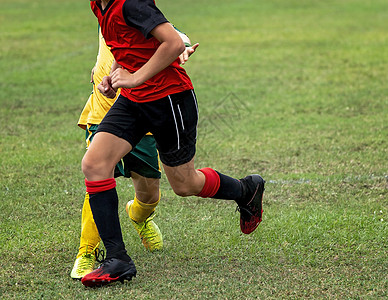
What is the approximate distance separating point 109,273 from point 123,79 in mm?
1093

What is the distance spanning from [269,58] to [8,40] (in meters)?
6.60

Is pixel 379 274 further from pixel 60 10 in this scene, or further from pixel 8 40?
pixel 60 10

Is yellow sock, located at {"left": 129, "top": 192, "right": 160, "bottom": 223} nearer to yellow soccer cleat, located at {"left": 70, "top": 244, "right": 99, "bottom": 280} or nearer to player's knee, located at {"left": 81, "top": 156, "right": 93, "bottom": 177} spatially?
yellow soccer cleat, located at {"left": 70, "top": 244, "right": 99, "bottom": 280}

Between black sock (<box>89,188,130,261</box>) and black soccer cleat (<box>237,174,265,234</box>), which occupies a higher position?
black sock (<box>89,188,130,261</box>)

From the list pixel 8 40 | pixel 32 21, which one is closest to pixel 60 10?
pixel 32 21

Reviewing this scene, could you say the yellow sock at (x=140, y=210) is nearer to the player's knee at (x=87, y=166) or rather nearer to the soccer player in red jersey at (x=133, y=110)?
the soccer player in red jersey at (x=133, y=110)

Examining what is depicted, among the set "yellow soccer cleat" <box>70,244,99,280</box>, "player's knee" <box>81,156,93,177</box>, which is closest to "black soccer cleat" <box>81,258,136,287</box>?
"yellow soccer cleat" <box>70,244,99,280</box>

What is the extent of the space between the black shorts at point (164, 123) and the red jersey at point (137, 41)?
0.16 feet

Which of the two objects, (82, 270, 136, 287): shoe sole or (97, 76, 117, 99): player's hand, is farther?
(97, 76, 117, 99): player's hand

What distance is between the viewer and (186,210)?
5.25 m

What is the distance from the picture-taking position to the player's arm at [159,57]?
3.49 meters

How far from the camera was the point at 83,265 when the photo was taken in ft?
13.0

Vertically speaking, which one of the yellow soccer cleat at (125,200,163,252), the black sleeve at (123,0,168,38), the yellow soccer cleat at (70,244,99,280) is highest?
the black sleeve at (123,0,168,38)

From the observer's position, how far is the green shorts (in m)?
4.26
